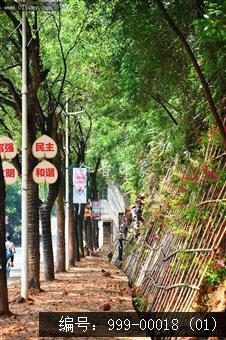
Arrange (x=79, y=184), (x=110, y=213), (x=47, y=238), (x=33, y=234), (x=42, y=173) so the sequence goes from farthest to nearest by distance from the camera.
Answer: (x=110, y=213)
(x=79, y=184)
(x=47, y=238)
(x=33, y=234)
(x=42, y=173)

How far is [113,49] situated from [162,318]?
8.66 metres

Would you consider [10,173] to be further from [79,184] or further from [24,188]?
[79,184]

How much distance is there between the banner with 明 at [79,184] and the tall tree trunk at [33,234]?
9515 mm

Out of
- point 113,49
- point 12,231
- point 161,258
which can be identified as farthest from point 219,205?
point 12,231

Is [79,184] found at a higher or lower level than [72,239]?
higher

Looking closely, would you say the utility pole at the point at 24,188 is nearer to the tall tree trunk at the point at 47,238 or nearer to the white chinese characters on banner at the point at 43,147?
the white chinese characters on banner at the point at 43,147

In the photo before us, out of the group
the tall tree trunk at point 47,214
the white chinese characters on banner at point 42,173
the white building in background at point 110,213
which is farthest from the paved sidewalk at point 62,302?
the white building in background at point 110,213

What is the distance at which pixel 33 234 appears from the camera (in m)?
14.4

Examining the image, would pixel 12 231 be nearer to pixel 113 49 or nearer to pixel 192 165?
pixel 113 49

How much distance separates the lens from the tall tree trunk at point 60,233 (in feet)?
70.1
